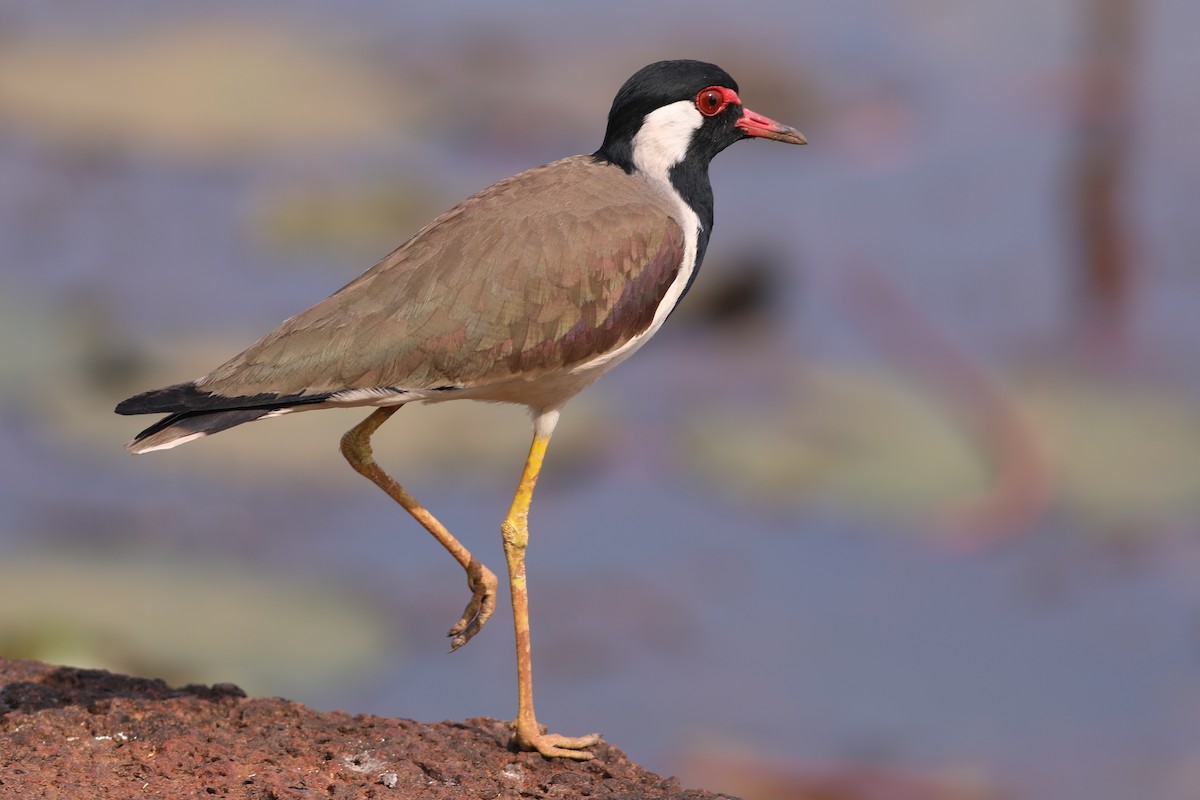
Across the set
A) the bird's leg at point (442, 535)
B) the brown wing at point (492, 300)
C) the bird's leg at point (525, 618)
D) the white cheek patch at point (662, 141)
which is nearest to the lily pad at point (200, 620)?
the bird's leg at point (442, 535)

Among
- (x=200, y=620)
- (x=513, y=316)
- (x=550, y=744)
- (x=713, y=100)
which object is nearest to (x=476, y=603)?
(x=550, y=744)

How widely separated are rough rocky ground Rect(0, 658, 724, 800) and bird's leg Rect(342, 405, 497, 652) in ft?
0.88

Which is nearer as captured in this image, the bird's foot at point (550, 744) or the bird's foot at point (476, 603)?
the bird's foot at point (550, 744)

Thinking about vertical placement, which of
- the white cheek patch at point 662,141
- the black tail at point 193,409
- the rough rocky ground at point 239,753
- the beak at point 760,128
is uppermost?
the beak at point 760,128

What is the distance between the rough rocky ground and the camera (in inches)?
154

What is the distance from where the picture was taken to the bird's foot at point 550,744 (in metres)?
4.34

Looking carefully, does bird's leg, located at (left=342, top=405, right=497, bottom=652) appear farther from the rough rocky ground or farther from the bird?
the rough rocky ground

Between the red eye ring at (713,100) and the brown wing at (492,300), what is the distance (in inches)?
15.0

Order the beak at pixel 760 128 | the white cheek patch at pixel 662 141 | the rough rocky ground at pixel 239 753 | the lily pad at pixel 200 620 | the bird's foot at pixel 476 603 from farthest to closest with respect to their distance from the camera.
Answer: the lily pad at pixel 200 620 < the beak at pixel 760 128 < the white cheek patch at pixel 662 141 < the bird's foot at pixel 476 603 < the rough rocky ground at pixel 239 753

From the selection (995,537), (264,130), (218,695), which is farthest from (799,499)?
(264,130)

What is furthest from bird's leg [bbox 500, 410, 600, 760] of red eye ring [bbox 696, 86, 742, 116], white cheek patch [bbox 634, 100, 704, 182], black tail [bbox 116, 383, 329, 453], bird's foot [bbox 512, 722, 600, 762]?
red eye ring [bbox 696, 86, 742, 116]

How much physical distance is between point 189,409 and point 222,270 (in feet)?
18.7

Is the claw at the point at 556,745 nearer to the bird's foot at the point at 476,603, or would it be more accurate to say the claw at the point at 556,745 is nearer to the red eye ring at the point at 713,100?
the bird's foot at the point at 476,603

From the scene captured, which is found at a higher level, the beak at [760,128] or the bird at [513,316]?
the beak at [760,128]
